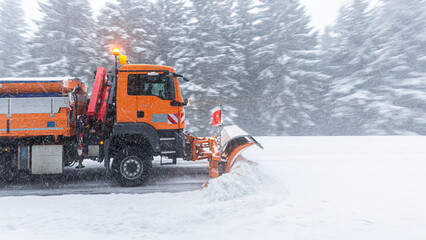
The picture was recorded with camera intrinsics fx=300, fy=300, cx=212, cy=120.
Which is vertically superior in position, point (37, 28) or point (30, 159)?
A: point (37, 28)

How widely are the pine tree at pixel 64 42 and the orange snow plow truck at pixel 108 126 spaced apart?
10.3m

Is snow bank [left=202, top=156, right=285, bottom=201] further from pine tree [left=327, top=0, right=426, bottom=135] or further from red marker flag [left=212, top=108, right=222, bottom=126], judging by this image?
pine tree [left=327, top=0, right=426, bottom=135]

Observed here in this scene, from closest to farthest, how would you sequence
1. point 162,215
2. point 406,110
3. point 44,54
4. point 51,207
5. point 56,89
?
point 162,215
point 51,207
point 56,89
point 44,54
point 406,110

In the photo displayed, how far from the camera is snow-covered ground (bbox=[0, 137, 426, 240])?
3402 millimetres

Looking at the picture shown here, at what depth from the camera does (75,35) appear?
16.2 metres

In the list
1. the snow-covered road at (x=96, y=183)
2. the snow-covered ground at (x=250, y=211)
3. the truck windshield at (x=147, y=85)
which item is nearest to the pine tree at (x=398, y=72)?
the snow-covered ground at (x=250, y=211)

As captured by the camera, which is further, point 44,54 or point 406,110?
point 406,110

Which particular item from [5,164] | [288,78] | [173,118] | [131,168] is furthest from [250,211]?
[288,78]

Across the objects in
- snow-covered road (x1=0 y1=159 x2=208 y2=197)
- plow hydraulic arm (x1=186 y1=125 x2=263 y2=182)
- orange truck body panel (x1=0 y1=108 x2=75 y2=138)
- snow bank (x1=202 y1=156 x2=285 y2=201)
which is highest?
orange truck body panel (x1=0 y1=108 x2=75 y2=138)

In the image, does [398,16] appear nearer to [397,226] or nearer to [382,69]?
[382,69]

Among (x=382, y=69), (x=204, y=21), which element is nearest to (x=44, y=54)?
(x=204, y=21)

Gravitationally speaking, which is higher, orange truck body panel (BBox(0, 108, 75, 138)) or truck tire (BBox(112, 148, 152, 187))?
orange truck body panel (BBox(0, 108, 75, 138))

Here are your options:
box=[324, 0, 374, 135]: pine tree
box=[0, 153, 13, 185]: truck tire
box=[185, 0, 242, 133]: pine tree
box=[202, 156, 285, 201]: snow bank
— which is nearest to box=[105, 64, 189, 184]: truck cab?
box=[202, 156, 285, 201]: snow bank

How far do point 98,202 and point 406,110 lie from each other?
18544 mm
